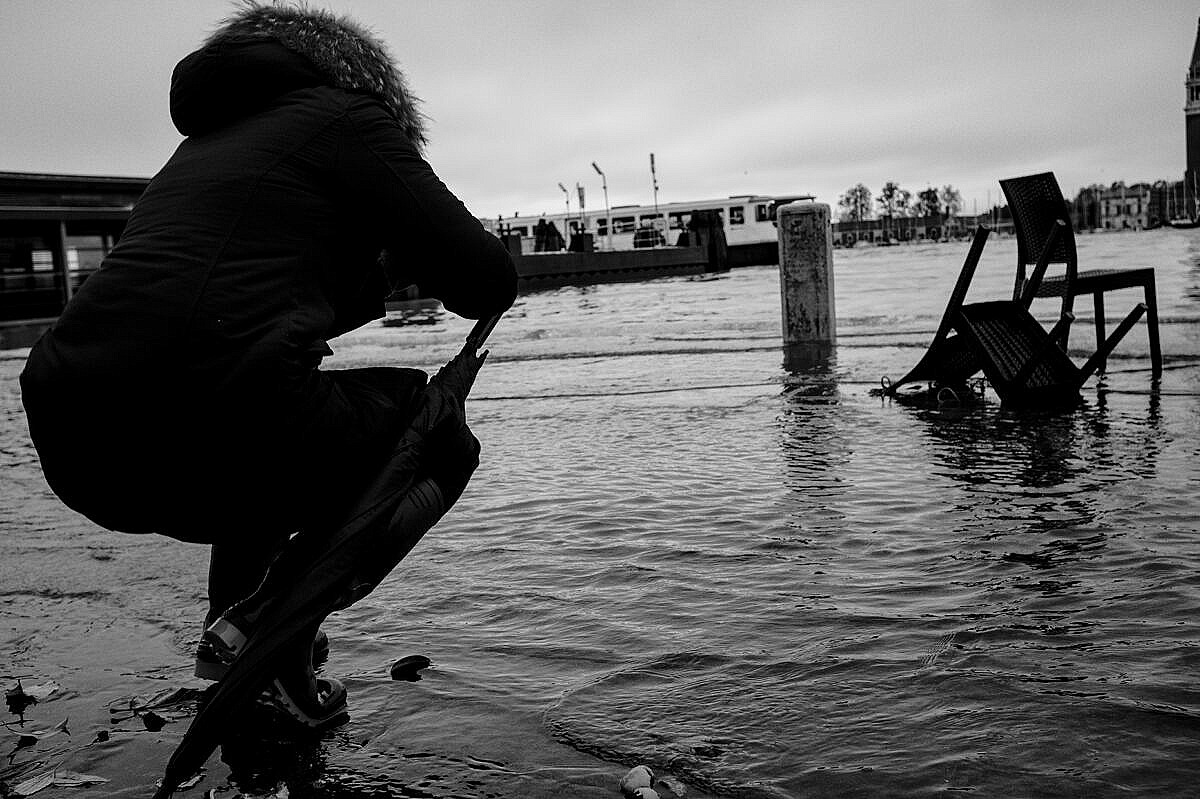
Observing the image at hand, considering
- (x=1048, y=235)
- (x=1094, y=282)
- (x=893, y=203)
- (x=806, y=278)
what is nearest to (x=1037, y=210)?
(x=1048, y=235)

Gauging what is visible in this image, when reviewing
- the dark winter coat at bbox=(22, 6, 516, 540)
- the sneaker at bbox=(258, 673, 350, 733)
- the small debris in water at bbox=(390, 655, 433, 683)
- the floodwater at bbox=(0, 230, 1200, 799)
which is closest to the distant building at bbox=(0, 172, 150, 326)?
the floodwater at bbox=(0, 230, 1200, 799)

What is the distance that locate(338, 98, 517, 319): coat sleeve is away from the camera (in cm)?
238

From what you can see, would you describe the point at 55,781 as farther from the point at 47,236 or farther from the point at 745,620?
the point at 47,236

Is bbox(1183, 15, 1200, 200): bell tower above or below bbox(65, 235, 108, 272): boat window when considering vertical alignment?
above

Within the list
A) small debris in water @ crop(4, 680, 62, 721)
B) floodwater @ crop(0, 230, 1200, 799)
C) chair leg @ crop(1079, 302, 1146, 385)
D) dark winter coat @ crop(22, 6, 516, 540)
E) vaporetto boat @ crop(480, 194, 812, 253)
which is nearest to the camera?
dark winter coat @ crop(22, 6, 516, 540)

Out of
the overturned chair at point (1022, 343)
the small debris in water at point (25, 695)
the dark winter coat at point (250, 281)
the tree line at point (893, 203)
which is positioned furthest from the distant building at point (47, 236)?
the tree line at point (893, 203)

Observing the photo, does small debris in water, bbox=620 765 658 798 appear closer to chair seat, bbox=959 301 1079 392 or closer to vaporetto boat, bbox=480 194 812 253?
chair seat, bbox=959 301 1079 392

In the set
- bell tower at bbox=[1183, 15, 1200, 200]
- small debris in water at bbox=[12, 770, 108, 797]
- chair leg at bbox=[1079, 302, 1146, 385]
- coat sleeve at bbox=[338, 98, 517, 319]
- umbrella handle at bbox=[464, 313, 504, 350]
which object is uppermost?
bell tower at bbox=[1183, 15, 1200, 200]

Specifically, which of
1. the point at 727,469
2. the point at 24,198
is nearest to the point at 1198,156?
the point at 24,198

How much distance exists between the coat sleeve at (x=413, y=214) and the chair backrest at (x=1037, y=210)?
4.60 meters

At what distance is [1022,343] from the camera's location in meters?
6.64

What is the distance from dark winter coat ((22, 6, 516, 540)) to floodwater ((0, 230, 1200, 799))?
0.68 metres

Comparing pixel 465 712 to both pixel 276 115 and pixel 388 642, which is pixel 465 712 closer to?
pixel 388 642

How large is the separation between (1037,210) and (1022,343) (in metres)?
0.75
